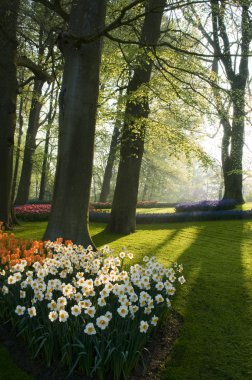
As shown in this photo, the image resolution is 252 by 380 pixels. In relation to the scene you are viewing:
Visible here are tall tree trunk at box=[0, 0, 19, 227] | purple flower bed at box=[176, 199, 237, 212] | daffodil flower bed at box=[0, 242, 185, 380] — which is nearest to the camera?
daffodil flower bed at box=[0, 242, 185, 380]

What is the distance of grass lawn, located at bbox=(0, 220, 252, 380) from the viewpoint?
14.6ft

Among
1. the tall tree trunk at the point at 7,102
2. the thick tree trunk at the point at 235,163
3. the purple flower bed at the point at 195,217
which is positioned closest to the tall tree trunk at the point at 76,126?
the tall tree trunk at the point at 7,102

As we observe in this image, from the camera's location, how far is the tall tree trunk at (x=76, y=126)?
8.54m

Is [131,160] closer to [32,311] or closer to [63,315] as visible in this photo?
[32,311]

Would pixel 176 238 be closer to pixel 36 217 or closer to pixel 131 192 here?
pixel 131 192

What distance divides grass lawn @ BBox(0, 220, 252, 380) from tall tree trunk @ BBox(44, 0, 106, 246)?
1.95 m

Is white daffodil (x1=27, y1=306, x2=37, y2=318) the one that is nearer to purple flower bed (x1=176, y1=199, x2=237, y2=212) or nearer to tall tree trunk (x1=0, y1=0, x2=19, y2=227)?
tall tree trunk (x1=0, y1=0, x2=19, y2=227)

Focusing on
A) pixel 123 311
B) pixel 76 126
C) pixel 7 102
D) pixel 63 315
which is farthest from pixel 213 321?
pixel 7 102

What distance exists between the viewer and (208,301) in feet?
21.0

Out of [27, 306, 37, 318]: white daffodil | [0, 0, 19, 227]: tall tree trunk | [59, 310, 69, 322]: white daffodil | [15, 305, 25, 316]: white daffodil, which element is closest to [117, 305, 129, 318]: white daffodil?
[59, 310, 69, 322]: white daffodil

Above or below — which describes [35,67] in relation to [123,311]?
above

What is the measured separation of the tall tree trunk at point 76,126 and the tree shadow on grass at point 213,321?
9.30 feet

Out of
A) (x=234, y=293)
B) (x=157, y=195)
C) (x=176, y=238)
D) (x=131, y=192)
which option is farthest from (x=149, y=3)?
(x=157, y=195)

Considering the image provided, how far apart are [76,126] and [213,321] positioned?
16.7 feet
